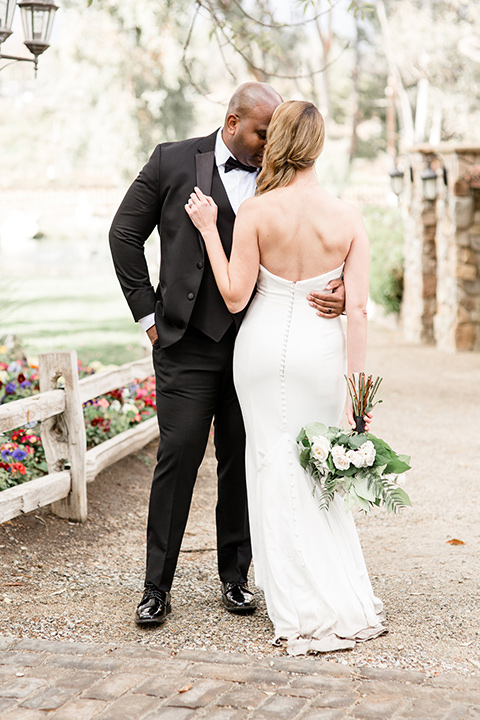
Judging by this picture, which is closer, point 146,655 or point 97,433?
point 146,655

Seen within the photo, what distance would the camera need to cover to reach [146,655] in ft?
11.1

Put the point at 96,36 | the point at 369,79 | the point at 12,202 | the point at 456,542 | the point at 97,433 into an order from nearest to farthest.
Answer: the point at 456,542, the point at 97,433, the point at 96,36, the point at 12,202, the point at 369,79

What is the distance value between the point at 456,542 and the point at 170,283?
2451mm

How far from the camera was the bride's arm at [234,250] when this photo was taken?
11.2 feet

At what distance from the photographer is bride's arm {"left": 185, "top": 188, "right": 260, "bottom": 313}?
3420 millimetres

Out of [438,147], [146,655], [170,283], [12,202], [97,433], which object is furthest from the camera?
[12,202]

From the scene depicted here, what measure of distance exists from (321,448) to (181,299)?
82cm

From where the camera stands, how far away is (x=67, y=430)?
5195mm

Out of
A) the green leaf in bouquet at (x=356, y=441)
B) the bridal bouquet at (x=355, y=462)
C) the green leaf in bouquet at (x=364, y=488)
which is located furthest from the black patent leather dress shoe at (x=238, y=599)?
the green leaf in bouquet at (x=356, y=441)

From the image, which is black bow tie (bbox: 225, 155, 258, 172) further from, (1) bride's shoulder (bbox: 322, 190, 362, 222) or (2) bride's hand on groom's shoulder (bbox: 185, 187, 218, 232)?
(1) bride's shoulder (bbox: 322, 190, 362, 222)

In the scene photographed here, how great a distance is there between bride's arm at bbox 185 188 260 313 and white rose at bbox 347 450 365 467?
0.70 m

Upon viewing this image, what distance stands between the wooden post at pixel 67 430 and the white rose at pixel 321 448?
2.14 metres

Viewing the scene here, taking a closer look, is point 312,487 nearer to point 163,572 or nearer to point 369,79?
point 163,572

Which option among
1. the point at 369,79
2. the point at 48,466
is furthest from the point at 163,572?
the point at 369,79
